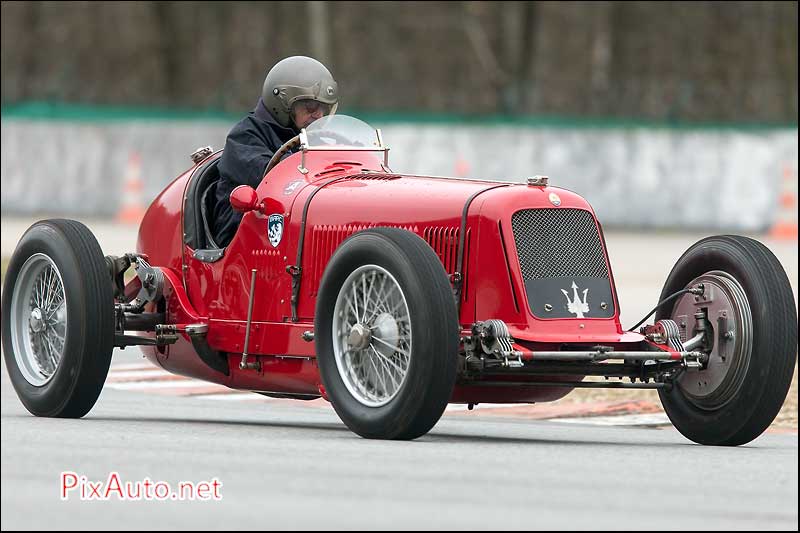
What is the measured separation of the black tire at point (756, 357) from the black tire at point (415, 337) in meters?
1.59

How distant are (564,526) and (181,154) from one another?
75.5 ft

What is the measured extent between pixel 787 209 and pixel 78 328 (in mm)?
16375

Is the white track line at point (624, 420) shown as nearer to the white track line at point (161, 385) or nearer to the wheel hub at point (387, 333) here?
the wheel hub at point (387, 333)

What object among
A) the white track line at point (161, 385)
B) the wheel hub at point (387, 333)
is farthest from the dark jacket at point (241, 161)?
the white track line at point (161, 385)

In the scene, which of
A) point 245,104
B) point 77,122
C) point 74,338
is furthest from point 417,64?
point 74,338

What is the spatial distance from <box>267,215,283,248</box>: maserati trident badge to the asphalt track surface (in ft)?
3.16

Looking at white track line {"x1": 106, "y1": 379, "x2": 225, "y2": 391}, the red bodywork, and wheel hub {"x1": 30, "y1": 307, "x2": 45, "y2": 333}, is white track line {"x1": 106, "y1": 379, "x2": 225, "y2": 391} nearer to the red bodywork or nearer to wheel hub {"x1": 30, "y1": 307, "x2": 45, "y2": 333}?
the red bodywork

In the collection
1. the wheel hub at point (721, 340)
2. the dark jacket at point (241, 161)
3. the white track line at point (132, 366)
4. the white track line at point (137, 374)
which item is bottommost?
the white track line at point (132, 366)

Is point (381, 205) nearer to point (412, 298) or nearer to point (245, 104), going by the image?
point (412, 298)

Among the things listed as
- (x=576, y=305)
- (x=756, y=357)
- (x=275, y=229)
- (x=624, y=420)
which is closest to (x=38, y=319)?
(x=275, y=229)

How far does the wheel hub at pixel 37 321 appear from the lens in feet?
33.3

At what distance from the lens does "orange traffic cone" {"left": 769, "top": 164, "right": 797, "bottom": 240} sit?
24.2 metres

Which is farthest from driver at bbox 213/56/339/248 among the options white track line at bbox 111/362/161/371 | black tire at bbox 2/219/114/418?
white track line at bbox 111/362/161/371

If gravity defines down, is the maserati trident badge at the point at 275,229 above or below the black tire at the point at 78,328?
above
